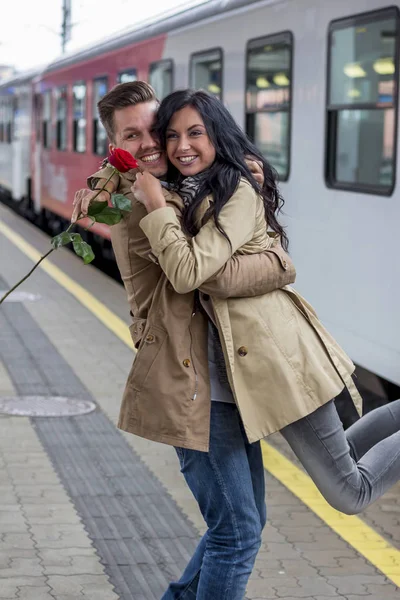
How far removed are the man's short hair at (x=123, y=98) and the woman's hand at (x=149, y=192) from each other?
184mm

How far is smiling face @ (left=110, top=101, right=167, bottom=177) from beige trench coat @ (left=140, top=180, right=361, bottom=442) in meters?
0.21

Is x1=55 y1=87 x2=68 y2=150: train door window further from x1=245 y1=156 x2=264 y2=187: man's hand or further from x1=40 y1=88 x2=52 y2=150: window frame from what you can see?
x1=245 y1=156 x2=264 y2=187: man's hand

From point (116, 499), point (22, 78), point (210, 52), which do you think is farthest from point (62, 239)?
point (22, 78)

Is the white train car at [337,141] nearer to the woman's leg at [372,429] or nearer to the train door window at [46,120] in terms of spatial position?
the woman's leg at [372,429]

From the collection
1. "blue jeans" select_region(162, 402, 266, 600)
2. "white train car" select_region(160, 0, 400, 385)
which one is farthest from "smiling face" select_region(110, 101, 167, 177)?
"white train car" select_region(160, 0, 400, 385)

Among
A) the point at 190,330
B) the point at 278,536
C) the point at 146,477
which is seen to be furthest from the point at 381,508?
the point at 190,330

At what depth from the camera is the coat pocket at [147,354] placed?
3.01 m

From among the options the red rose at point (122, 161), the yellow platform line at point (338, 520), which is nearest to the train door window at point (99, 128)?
the yellow platform line at point (338, 520)

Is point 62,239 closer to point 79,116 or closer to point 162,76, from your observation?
point 162,76

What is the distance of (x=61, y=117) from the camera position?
1752cm

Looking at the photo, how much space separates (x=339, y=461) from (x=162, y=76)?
27.3 feet

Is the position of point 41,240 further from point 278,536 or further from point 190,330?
point 190,330

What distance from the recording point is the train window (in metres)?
7.62

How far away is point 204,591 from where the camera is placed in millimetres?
3148
